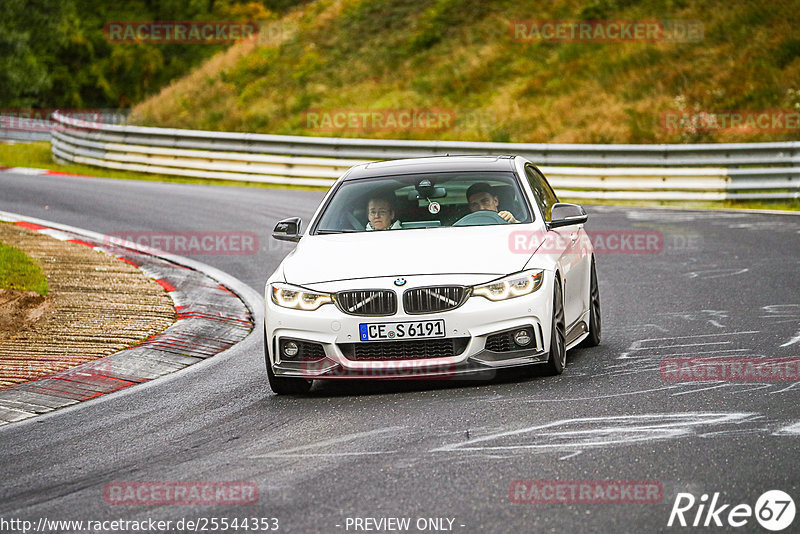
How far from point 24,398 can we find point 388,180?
124 inches

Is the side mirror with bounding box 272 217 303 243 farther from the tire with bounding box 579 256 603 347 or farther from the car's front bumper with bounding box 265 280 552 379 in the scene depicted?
the tire with bounding box 579 256 603 347

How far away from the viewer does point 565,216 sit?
8734 mm

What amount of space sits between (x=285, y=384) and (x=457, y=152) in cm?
1636

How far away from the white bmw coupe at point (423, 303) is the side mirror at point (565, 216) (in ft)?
0.05

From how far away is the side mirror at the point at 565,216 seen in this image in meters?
8.59

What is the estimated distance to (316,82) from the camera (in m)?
39.2

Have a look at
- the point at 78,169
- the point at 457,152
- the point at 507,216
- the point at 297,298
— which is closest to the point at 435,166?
the point at 507,216

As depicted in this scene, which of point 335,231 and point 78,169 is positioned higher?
point 335,231

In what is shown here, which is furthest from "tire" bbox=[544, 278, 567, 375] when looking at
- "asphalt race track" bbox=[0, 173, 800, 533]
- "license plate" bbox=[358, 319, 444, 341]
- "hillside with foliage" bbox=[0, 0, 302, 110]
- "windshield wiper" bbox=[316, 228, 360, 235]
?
"hillside with foliage" bbox=[0, 0, 302, 110]

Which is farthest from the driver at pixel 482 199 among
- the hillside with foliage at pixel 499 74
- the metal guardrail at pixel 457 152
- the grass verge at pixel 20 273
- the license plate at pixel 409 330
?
the hillside with foliage at pixel 499 74

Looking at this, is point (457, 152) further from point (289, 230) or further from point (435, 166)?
point (289, 230)

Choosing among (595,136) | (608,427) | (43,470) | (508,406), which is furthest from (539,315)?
(595,136)

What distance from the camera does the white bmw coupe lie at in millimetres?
7469

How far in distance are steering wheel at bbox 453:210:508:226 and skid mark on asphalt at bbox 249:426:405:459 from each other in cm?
245
